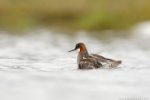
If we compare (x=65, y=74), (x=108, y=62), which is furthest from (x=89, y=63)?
(x=65, y=74)

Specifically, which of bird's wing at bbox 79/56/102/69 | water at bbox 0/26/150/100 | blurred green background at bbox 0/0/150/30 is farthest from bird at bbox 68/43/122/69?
blurred green background at bbox 0/0/150/30

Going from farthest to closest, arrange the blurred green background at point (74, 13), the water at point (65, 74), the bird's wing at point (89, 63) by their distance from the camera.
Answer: the blurred green background at point (74, 13) < the bird's wing at point (89, 63) < the water at point (65, 74)

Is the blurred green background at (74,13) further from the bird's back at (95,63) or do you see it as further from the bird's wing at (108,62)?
the bird's wing at (108,62)

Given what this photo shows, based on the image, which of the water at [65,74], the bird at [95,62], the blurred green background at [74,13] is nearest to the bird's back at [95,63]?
the bird at [95,62]

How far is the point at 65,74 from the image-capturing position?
11.5m

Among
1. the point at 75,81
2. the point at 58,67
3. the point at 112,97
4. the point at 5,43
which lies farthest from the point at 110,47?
the point at 112,97

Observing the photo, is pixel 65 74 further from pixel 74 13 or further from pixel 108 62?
pixel 74 13

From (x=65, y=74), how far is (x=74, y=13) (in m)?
14.5

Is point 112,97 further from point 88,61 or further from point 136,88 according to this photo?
point 88,61

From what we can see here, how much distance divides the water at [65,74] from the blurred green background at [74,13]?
17.1 ft

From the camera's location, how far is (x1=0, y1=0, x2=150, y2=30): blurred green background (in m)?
24.7

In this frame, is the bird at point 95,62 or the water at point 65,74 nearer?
the water at point 65,74

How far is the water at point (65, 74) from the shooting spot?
942cm

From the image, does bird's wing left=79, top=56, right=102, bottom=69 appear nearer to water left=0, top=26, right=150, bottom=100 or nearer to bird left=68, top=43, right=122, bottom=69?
bird left=68, top=43, right=122, bottom=69
